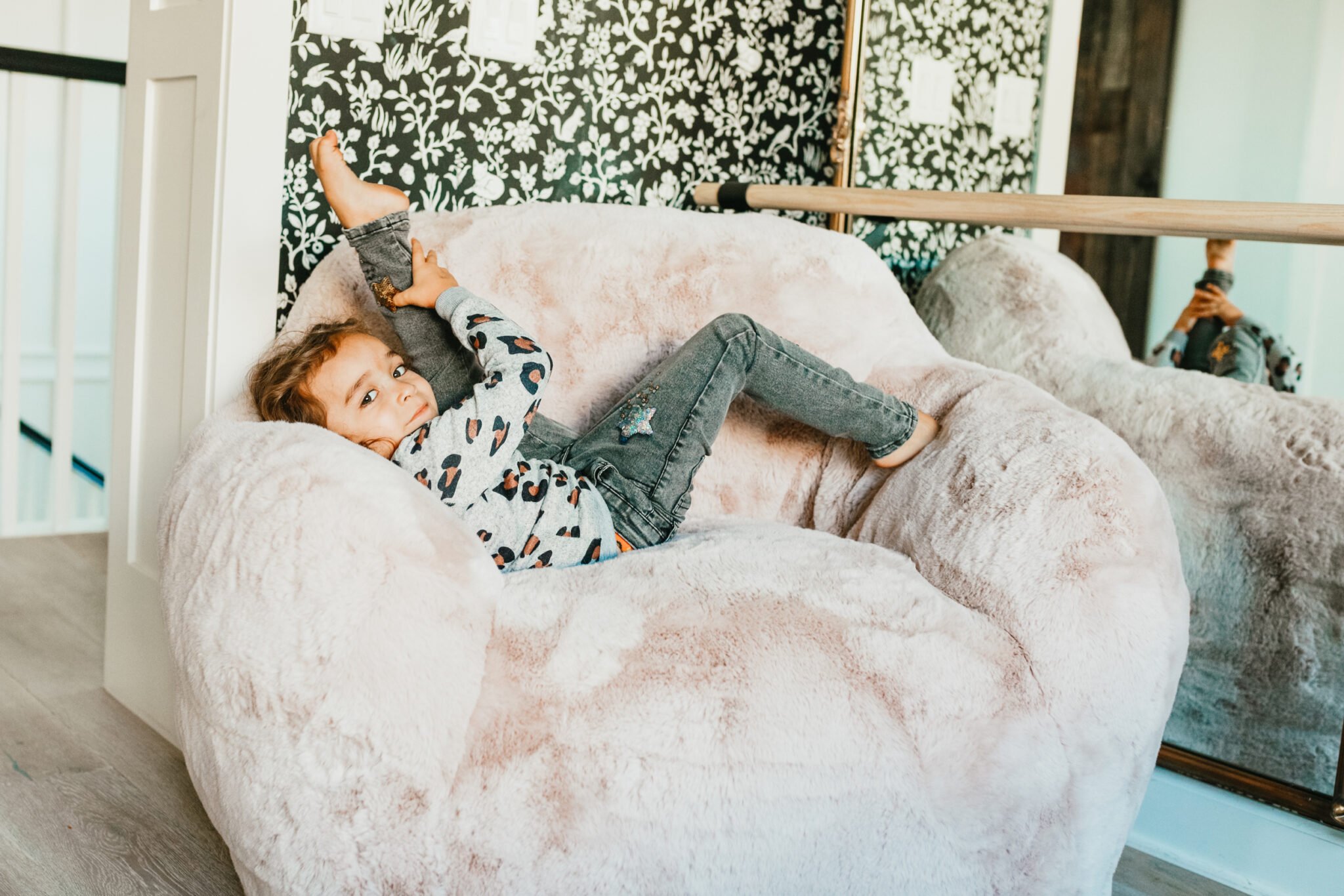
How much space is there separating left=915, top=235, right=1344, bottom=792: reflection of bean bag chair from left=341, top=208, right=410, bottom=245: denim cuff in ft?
3.70

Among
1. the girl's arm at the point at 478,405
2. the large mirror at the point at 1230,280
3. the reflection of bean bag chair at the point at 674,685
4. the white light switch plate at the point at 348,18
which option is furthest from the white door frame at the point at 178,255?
the large mirror at the point at 1230,280

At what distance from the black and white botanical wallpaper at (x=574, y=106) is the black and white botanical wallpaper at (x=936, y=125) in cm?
12

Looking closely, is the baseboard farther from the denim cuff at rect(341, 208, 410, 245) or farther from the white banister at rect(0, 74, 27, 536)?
the white banister at rect(0, 74, 27, 536)

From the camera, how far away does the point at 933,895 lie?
1.16m

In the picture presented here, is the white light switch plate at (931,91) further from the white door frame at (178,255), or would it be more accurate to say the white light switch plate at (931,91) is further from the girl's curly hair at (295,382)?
the girl's curly hair at (295,382)

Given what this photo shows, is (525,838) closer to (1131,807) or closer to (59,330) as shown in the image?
(1131,807)

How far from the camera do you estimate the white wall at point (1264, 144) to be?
1.71m

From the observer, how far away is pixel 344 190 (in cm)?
160

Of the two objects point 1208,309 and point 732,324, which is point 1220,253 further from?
point 732,324

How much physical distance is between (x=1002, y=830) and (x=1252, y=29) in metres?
1.39

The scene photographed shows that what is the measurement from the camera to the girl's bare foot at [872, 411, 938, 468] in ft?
5.36

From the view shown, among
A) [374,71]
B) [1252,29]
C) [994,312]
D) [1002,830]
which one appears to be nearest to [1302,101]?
[1252,29]

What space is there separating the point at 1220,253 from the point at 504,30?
4.16ft

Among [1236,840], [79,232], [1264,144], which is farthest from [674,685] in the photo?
[79,232]
